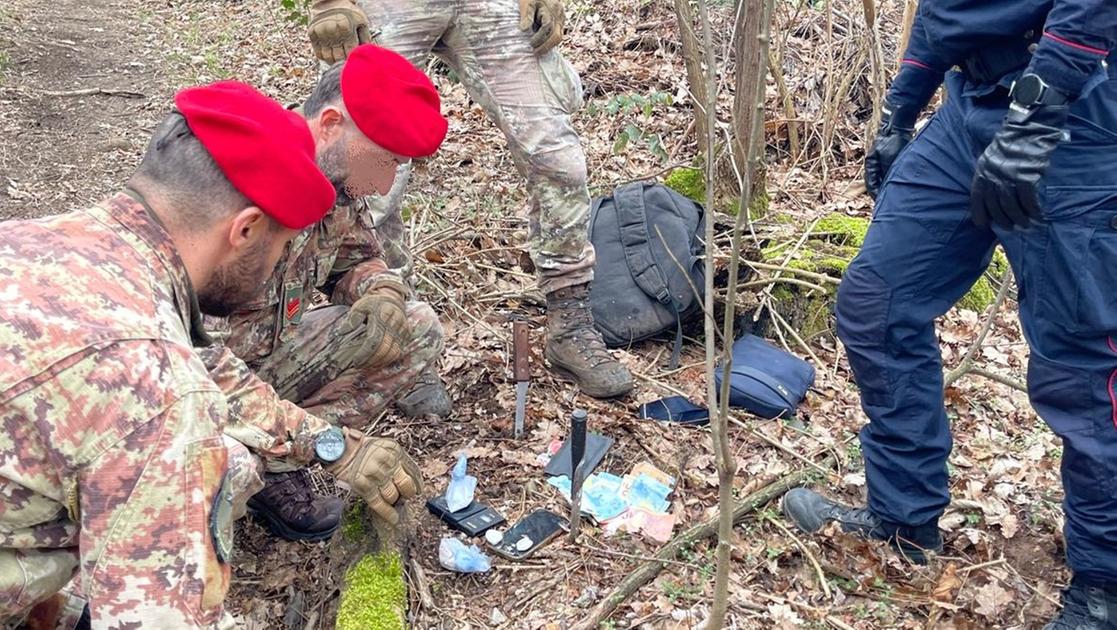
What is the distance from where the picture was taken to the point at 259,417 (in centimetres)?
269

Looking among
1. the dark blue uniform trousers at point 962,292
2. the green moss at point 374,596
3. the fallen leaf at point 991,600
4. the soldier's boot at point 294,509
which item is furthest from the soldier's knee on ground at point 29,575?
the fallen leaf at point 991,600

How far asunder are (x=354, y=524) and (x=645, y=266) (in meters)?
2.14

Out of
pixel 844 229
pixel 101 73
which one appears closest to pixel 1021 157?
pixel 844 229

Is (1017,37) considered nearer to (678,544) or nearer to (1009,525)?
(1009,525)

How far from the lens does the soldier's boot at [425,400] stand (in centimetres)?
397

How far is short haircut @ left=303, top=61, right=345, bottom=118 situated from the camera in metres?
3.06

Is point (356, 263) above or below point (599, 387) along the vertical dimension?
above

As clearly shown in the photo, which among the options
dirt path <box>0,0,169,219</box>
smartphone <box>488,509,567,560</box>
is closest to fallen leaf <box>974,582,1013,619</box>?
smartphone <box>488,509,567,560</box>

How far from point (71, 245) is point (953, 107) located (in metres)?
2.53

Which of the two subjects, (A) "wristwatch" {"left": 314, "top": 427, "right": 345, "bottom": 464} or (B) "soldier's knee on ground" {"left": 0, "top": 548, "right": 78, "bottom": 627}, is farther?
(A) "wristwatch" {"left": 314, "top": 427, "right": 345, "bottom": 464}

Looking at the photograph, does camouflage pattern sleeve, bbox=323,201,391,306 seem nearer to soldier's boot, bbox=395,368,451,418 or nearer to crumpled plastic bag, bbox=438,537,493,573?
soldier's boot, bbox=395,368,451,418

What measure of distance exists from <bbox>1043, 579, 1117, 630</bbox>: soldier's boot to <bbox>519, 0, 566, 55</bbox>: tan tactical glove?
113 inches

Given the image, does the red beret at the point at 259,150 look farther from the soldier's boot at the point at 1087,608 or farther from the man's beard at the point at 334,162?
the soldier's boot at the point at 1087,608

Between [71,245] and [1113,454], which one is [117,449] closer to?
[71,245]
